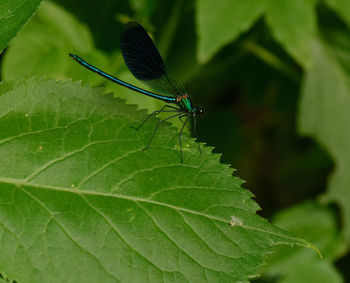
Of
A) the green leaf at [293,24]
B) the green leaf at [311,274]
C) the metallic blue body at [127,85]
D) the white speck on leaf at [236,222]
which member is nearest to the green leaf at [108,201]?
the white speck on leaf at [236,222]

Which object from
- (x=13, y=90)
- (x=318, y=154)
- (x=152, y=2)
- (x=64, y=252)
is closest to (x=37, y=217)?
(x=64, y=252)

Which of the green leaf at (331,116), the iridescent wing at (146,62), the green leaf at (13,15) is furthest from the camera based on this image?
the green leaf at (331,116)

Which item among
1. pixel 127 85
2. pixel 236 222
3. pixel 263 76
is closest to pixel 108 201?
pixel 236 222

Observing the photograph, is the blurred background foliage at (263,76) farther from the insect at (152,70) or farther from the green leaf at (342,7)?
A: the insect at (152,70)

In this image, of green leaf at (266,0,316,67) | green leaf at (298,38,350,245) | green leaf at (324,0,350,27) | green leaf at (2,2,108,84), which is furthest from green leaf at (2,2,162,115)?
green leaf at (298,38,350,245)

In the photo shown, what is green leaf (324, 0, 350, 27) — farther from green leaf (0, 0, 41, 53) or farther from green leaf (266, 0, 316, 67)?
green leaf (0, 0, 41, 53)
